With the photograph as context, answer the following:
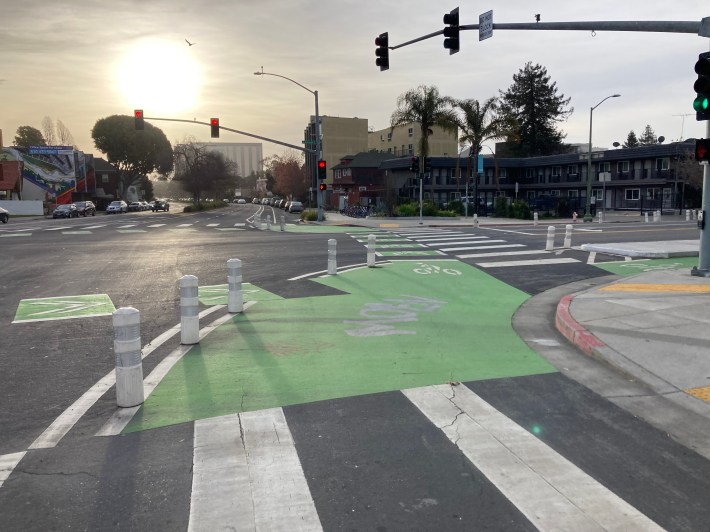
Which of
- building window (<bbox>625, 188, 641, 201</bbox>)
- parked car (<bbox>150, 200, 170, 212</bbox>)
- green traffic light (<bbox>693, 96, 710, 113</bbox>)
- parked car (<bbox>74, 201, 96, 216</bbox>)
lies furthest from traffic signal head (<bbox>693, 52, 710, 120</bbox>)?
parked car (<bbox>150, 200, 170, 212</bbox>)

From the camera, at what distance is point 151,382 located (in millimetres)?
6305

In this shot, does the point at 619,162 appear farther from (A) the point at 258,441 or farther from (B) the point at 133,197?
(B) the point at 133,197

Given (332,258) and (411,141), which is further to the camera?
(411,141)

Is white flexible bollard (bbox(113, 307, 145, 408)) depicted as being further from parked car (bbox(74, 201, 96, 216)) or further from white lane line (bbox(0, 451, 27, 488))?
parked car (bbox(74, 201, 96, 216))

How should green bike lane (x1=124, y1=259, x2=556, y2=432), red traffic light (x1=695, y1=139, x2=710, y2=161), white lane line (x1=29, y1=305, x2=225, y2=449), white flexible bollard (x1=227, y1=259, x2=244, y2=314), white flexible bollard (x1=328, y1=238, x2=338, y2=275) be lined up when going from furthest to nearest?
1. white flexible bollard (x1=328, y1=238, x2=338, y2=275)
2. red traffic light (x1=695, y1=139, x2=710, y2=161)
3. white flexible bollard (x1=227, y1=259, x2=244, y2=314)
4. green bike lane (x1=124, y1=259, x2=556, y2=432)
5. white lane line (x1=29, y1=305, x2=225, y2=449)

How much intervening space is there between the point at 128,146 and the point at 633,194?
244ft

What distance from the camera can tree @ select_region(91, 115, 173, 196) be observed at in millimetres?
88812

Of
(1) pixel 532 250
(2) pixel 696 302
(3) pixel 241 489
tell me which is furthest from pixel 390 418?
(1) pixel 532 250

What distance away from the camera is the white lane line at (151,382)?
5102mm

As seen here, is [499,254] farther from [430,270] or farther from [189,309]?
[189,309]


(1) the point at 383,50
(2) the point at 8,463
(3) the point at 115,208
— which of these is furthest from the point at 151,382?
(3) the point at 115,208

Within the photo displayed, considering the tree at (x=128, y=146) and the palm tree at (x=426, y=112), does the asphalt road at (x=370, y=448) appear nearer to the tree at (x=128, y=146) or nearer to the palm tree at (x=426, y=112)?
the palm tree at (x=426, y=112)

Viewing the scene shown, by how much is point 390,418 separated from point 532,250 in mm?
15247

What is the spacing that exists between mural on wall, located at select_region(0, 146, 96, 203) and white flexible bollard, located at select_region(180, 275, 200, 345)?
76.5 m
